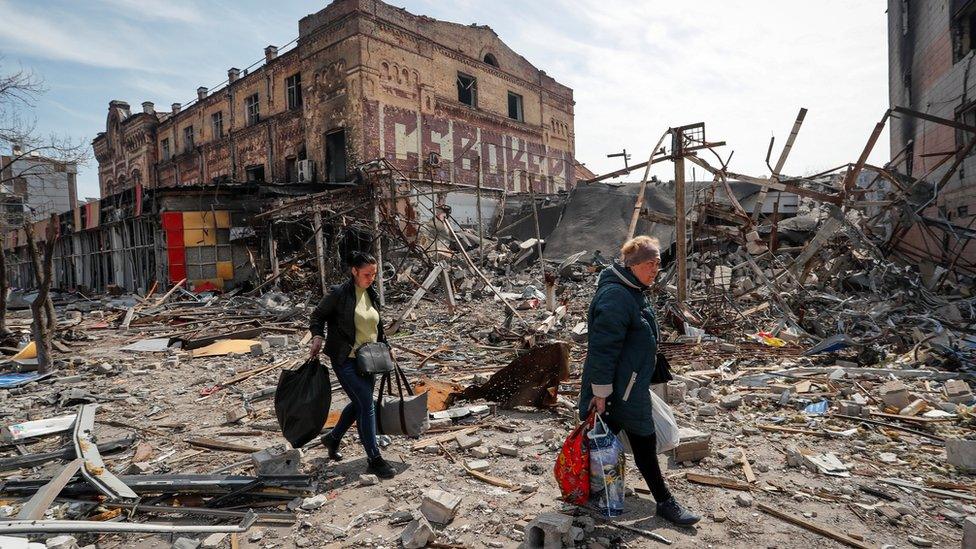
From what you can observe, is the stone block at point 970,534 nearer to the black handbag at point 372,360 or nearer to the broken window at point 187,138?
the black handbag at point 372,360

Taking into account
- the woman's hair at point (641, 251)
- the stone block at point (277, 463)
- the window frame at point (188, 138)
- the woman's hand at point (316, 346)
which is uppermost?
the window frame at point (188, 138)

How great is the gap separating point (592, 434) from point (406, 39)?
23741 mm

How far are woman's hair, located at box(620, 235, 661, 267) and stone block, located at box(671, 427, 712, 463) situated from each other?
1.91 meters

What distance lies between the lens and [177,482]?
12.7 ft

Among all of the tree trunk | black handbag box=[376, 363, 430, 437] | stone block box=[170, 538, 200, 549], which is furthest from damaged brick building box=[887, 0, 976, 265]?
the tree trunk

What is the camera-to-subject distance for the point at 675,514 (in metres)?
3.31

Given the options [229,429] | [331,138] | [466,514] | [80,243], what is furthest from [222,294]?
[466,514]

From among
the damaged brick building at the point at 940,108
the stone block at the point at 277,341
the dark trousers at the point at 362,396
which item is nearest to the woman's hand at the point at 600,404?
the dark trousers at the point at 362,396

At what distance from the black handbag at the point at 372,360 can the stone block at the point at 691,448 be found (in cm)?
243

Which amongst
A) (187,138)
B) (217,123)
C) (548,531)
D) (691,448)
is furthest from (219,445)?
(187,138)

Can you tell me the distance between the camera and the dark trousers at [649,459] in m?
3.25

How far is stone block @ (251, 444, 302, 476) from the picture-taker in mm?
4105

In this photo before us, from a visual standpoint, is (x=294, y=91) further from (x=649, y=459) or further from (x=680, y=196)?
(x=649, y=459)

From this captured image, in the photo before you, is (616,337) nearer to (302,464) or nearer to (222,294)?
(302,464)
